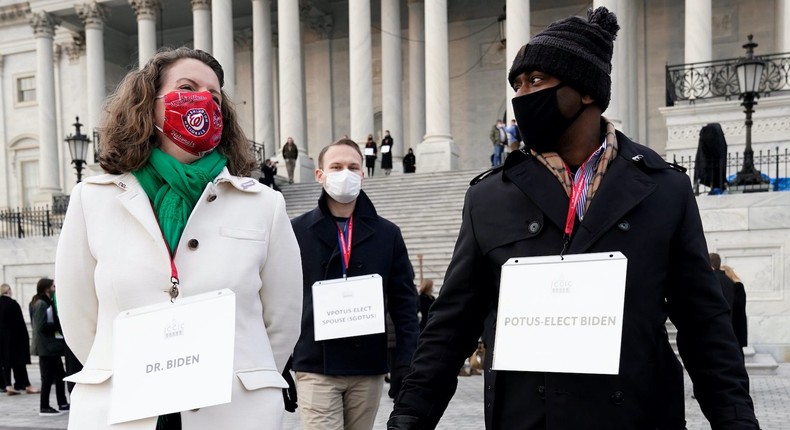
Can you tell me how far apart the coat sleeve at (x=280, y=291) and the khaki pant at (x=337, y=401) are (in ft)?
6.26

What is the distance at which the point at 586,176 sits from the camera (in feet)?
8.84

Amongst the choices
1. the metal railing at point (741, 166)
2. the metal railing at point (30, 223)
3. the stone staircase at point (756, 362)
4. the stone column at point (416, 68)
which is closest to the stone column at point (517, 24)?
the stone column at point (416, 68)

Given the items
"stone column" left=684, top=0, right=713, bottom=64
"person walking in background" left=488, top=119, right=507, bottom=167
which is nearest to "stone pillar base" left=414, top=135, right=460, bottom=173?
"person walking in background" left=488, top=119, right=507, bottom=167

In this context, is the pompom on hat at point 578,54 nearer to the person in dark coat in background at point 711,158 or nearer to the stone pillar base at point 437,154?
the person in dark coat in background at point 711,158

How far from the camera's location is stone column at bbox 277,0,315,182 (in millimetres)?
29828

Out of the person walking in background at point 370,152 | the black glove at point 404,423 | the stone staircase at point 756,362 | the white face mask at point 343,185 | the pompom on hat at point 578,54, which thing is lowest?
the stone staircase at point 756,362

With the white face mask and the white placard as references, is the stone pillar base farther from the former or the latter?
the white placard

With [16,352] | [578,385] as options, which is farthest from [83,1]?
[578,385]

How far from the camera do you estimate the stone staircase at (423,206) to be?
1900 centimetres

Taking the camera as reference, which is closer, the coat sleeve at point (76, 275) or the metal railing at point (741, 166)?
the coat sleeve at point (76, 275)

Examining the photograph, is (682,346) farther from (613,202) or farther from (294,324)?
(294,324)

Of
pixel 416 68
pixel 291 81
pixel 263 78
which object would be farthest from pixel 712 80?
pixel 263 78

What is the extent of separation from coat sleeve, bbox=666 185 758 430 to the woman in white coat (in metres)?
1.33

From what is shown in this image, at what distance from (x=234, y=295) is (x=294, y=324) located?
48cm
